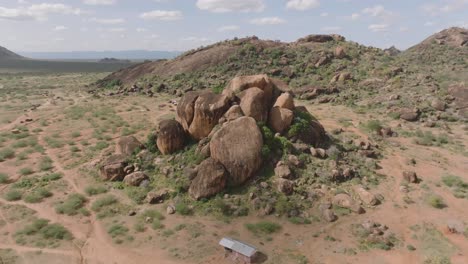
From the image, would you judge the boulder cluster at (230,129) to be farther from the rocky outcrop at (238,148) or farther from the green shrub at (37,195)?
the green shrub at (37,195)

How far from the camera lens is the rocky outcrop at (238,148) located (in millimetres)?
22388

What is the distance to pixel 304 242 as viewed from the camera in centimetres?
1806

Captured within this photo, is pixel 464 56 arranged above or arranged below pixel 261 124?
above

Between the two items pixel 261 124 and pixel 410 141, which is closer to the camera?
pixel 261 124

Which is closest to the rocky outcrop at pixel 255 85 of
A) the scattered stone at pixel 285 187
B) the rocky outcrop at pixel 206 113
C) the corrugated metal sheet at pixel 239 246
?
the rocky outcrop at pixel 206 113

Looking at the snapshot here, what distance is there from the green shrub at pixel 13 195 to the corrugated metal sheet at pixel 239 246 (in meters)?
14.5

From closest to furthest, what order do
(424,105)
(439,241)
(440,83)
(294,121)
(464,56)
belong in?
(439,241) → (294,121) → (424,105) → (440,83) → (464,56)

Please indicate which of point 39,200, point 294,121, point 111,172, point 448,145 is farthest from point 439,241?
point 39,200

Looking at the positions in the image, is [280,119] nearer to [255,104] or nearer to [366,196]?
[255,104]

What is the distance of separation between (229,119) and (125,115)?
23687 mm

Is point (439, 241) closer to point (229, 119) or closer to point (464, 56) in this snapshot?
point (229, 119)

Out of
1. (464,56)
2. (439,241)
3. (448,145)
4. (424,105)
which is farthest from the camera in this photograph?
(464,56)

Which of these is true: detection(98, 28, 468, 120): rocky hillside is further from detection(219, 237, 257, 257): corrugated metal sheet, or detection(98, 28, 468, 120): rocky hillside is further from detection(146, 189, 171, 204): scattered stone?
detection(219, 237, 257, 257): corrugated metal sheet

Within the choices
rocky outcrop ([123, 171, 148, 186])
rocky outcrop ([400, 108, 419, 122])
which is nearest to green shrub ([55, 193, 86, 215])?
rocky outcrop ([123, 171, 148, 186])
